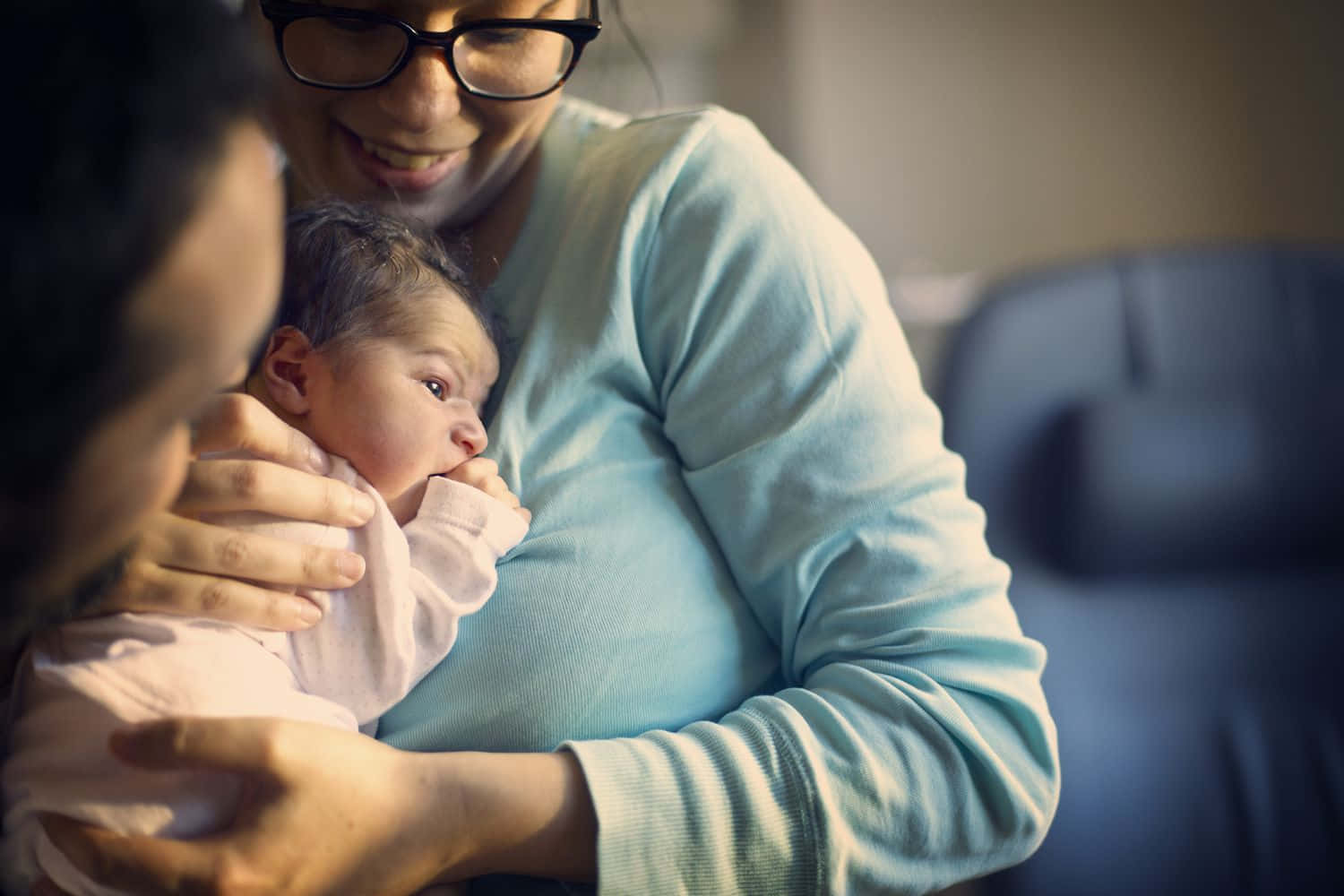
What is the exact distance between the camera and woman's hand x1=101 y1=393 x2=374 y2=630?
2.46 ft

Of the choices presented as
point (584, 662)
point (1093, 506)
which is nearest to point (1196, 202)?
point (1093, 506)

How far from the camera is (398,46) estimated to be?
91 cm

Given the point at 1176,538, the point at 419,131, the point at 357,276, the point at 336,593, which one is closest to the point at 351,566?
the point at 336,593

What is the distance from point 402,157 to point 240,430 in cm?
30

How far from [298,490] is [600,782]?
0.29 meters

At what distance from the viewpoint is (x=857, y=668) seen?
857 millimetres

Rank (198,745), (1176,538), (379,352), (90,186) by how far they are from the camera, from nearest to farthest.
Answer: (90,186) → (198,745) → (379,352) → (1176,538)

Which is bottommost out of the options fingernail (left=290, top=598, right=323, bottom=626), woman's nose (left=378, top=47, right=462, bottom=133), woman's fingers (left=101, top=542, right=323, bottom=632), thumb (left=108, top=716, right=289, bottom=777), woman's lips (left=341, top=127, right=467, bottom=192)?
thumb (left=108, top=716, right=289, bottom=777)

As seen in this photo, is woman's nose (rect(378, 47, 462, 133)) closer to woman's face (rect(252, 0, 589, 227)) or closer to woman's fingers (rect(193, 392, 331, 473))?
woman's face (rect(252, 0, 589, 227))

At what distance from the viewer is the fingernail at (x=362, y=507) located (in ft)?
2.68

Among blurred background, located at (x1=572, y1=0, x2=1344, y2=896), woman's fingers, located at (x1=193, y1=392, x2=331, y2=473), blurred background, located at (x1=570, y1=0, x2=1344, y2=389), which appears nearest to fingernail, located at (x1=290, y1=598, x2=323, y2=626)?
woman's fingers, located at (x1=193, y1=392, x2=331, y2=473)

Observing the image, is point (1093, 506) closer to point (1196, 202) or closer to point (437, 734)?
point (437, 734)

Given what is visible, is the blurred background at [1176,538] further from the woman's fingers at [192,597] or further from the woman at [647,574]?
the woman's fingers at [192,597]

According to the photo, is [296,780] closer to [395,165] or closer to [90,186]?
[90,186]
